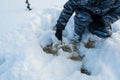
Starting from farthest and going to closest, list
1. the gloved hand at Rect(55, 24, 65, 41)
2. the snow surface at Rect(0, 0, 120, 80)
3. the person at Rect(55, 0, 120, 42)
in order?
the gloved hand at Rect(55, 24, 65, 41)
the person at Rect(55, 0, 120, 42)
the snow surface at Rect(0, 0, 120, 80)

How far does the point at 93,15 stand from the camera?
3.35 meters

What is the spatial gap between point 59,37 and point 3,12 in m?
2.09

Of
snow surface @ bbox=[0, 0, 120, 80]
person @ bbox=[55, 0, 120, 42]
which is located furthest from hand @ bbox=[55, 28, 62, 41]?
snow surface @ bbox=[0, 0, 120, 80]

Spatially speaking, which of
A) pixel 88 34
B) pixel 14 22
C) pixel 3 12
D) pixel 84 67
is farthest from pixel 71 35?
pixel 3 12

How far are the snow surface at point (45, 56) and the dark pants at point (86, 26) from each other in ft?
0.27

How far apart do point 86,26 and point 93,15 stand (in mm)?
161

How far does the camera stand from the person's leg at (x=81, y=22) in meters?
3.30

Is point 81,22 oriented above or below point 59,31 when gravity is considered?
above

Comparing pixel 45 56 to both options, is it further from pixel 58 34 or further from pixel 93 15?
pixel 93 15

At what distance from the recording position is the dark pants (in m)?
3.31

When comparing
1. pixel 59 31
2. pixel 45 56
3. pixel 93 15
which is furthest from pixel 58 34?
pixel 93 15

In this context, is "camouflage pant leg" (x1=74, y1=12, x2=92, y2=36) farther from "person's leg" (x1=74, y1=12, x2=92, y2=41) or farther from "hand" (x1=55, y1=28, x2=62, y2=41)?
"hand" (x1=55, y1=28, x2=62, y2=41)

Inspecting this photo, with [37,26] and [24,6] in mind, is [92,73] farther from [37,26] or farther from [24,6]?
[24,6]

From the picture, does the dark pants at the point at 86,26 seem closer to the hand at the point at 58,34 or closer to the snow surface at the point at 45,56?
the snow surface at the point at 45,56
